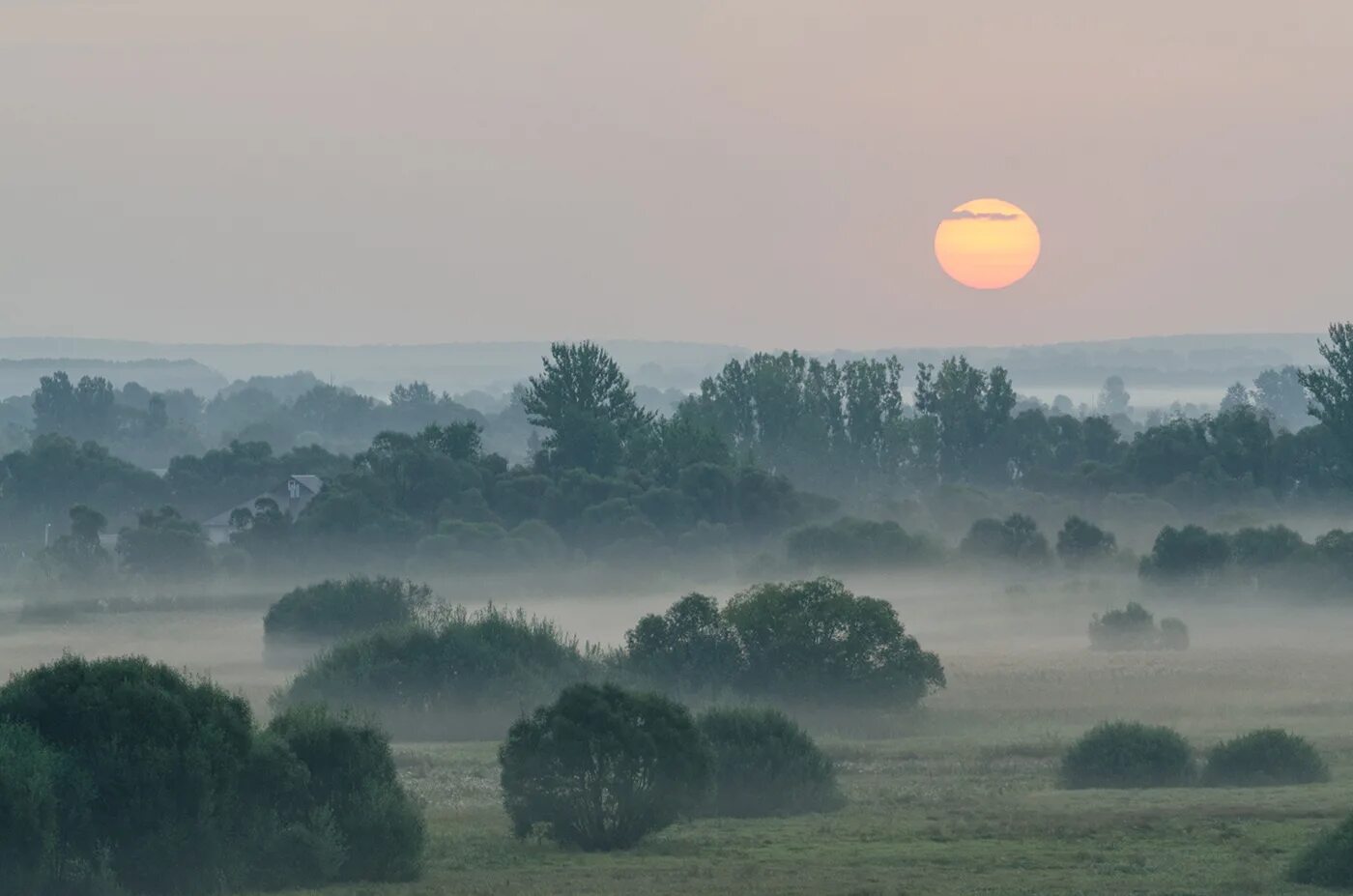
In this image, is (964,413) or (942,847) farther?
(964,413)

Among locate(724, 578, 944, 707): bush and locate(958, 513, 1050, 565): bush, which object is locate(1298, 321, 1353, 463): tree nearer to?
locate(958, 513, 1050, 565): bush

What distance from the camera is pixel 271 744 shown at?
3122 cm

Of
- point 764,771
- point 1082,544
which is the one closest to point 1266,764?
point 764,771

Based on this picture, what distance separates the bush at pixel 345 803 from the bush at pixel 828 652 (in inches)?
1230

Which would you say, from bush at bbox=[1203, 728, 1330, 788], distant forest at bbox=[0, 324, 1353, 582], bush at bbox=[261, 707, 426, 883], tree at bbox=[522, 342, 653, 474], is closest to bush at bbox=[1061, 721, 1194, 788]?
bush at bbox=[1203, 728, 1330, 788]

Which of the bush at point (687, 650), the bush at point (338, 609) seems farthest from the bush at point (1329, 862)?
the bush at point (338, 609)

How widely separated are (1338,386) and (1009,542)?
835 inches

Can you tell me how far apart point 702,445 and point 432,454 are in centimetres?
1818

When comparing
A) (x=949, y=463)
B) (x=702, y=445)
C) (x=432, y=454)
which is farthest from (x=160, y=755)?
(x=949, y=463)

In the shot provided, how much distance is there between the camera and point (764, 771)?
133 ft

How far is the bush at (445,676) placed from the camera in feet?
205

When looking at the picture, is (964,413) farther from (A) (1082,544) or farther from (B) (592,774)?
(B) (592,774)

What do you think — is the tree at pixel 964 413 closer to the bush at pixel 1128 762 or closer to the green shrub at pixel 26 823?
the bush at pixel 1128 762

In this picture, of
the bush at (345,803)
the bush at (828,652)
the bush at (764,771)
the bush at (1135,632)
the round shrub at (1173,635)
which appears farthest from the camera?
the bush at (1135,632)
